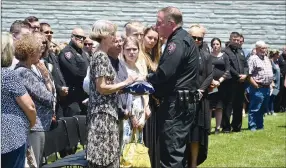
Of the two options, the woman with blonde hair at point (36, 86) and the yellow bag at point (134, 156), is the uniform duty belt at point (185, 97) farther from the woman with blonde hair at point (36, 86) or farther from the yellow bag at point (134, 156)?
the woman with blonde hair at point (36, 86)

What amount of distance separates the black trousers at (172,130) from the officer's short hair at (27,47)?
6.31 feet

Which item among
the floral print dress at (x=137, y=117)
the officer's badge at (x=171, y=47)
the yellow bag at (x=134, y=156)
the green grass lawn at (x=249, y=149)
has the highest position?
the officer's badge at (x=171, y=47)

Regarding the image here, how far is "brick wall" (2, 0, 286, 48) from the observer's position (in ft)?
79.6

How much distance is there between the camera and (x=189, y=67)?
9.59 meters

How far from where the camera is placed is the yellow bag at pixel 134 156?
882cm

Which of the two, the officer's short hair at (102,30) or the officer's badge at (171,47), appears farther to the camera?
the officer's badge at (171,47)

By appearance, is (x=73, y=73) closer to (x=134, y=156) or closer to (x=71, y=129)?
(x=71, y=129)

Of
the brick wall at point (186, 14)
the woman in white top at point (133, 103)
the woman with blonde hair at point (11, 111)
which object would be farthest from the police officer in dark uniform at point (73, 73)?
the brick wall at point (186, 14)

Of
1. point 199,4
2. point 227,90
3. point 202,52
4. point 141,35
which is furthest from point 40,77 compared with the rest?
point 199,4

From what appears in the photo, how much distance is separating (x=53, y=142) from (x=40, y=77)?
3.81 ft

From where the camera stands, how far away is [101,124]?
8406 millimetres

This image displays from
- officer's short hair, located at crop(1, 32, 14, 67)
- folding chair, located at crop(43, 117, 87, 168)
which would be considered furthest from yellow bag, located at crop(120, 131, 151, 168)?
officer's short hair, located at crop(1, 32, 14, 67)

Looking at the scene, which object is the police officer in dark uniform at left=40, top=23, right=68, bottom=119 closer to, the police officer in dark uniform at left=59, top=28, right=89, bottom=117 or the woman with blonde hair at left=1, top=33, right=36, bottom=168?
the police officer in dark uniform at left=59, top=28, right=89, bottom=117

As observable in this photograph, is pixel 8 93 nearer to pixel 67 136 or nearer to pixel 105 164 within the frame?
pixel 105 164
